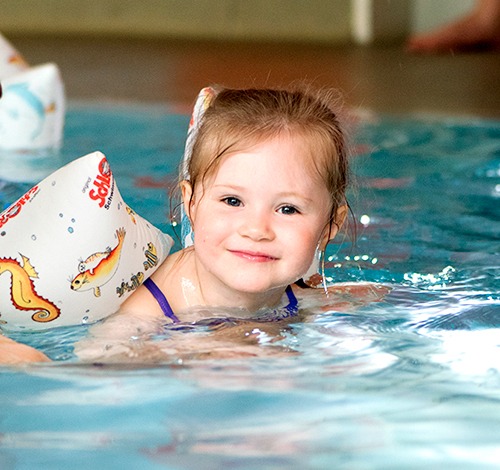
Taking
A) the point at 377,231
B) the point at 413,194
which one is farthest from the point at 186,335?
the point at 413,194

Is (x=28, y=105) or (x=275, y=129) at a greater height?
(x=28, y=105)

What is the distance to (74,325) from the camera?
2086mm

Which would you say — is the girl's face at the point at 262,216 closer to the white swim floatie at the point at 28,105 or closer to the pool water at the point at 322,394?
the pool water at the point at 322,394

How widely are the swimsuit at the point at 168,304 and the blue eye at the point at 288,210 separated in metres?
0.28

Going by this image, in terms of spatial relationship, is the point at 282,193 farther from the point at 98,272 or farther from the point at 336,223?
the point at 98,272

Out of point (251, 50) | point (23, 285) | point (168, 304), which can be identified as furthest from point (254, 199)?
point (251, 50)

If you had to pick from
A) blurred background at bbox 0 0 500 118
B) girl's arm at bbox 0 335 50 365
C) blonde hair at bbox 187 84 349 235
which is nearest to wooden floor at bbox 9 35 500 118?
blurred background at bbox 0 0 500 118

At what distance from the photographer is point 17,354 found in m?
1.86

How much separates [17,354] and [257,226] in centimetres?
50

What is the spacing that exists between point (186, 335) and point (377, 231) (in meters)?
1.19

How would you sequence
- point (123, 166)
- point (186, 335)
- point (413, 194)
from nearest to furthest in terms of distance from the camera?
point (186, 335) < point (413, 194) < point (123, 166)

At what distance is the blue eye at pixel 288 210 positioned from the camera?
6.51 ft

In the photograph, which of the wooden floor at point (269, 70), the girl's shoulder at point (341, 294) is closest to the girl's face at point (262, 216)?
the girl's shoulder at point (341, 294)

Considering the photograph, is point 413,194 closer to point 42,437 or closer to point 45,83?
point 45,83
